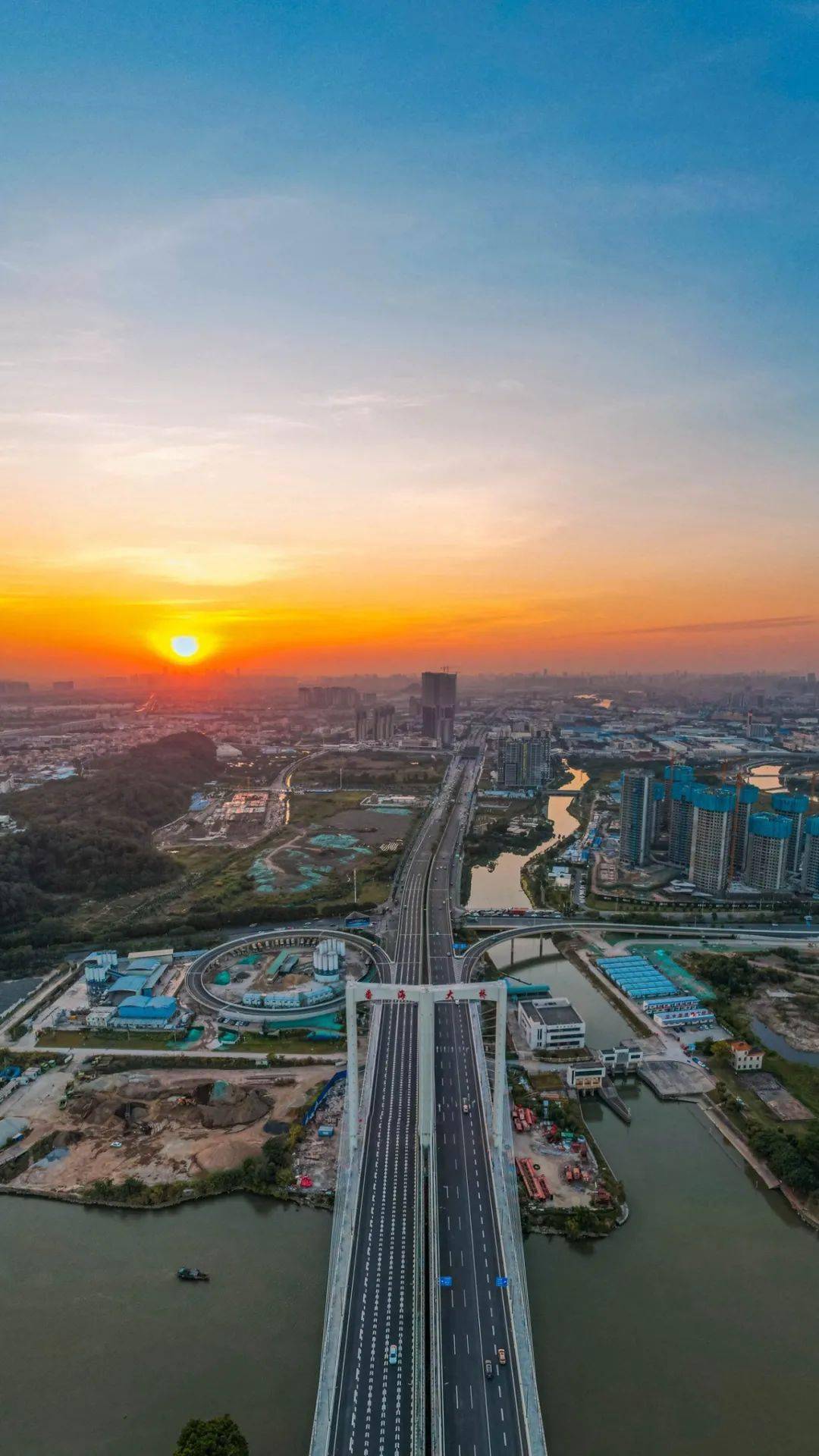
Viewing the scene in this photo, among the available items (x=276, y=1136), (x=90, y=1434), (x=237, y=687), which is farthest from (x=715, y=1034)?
(x=237, y=687)

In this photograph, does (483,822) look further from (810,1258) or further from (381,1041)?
(810,1258)

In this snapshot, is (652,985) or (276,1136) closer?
(276,1136)

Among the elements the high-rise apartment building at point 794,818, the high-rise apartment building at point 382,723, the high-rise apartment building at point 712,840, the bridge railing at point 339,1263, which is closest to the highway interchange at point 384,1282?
the bridge railing at point 339,1263

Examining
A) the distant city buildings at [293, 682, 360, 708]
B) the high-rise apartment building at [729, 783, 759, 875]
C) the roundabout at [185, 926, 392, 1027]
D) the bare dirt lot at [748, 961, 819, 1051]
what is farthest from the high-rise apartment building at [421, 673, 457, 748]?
the bare dirt lot at [748, 961, 819, 1051]

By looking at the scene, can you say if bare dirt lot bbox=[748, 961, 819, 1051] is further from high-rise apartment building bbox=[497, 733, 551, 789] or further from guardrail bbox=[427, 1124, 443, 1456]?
high-rise apartment building bbox=[497, 733, 551, 789]

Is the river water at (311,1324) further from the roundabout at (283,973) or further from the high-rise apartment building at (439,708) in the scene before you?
the high-rise apartment building at (439,708)

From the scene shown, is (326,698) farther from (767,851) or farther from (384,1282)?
(384,1282)
